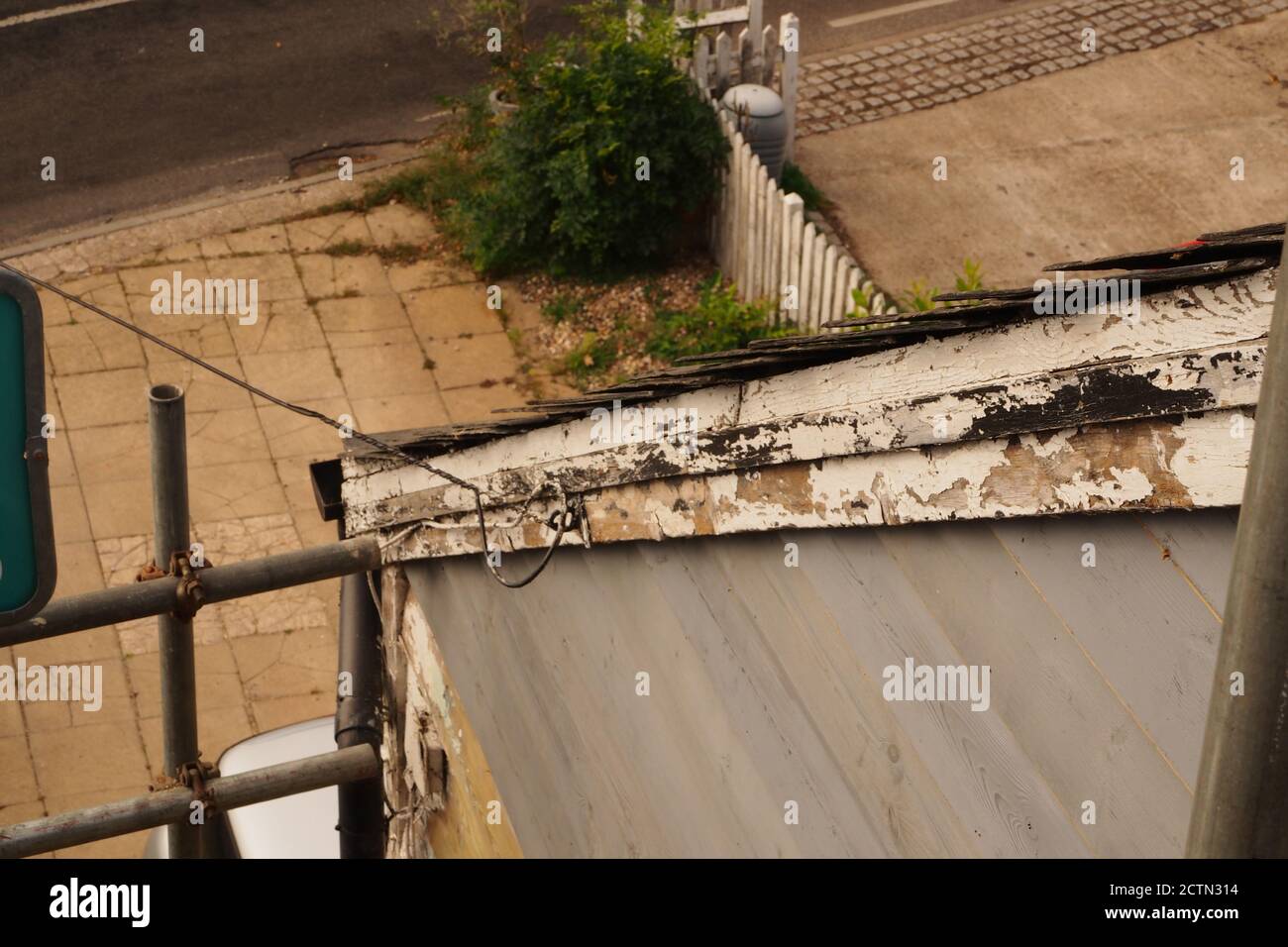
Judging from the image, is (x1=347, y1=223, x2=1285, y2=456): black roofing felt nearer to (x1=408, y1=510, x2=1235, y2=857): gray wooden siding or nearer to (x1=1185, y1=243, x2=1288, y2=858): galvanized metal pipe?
(x1=408, y1=510, x2=1235, y2=857): gray wooden siding

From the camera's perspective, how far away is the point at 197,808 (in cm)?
379

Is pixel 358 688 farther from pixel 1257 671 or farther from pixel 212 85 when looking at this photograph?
pixel 212 85

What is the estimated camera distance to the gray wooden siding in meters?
1.97

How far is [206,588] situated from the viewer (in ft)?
12.0

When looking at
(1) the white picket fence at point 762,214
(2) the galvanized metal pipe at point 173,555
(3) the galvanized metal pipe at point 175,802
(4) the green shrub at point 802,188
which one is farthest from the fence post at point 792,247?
(2) the galvanized metal pipe at point 173,555

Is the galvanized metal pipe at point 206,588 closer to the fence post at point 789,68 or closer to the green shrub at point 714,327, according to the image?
the green shrub at point 714,327

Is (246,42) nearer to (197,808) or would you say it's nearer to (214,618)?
(214,618)

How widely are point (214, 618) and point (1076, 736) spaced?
6447mm

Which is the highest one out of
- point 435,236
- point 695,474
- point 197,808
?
point 435,236

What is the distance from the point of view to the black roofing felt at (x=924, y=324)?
194cm

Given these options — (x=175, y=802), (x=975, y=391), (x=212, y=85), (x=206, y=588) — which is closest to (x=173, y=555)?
(x=206, y=588)
